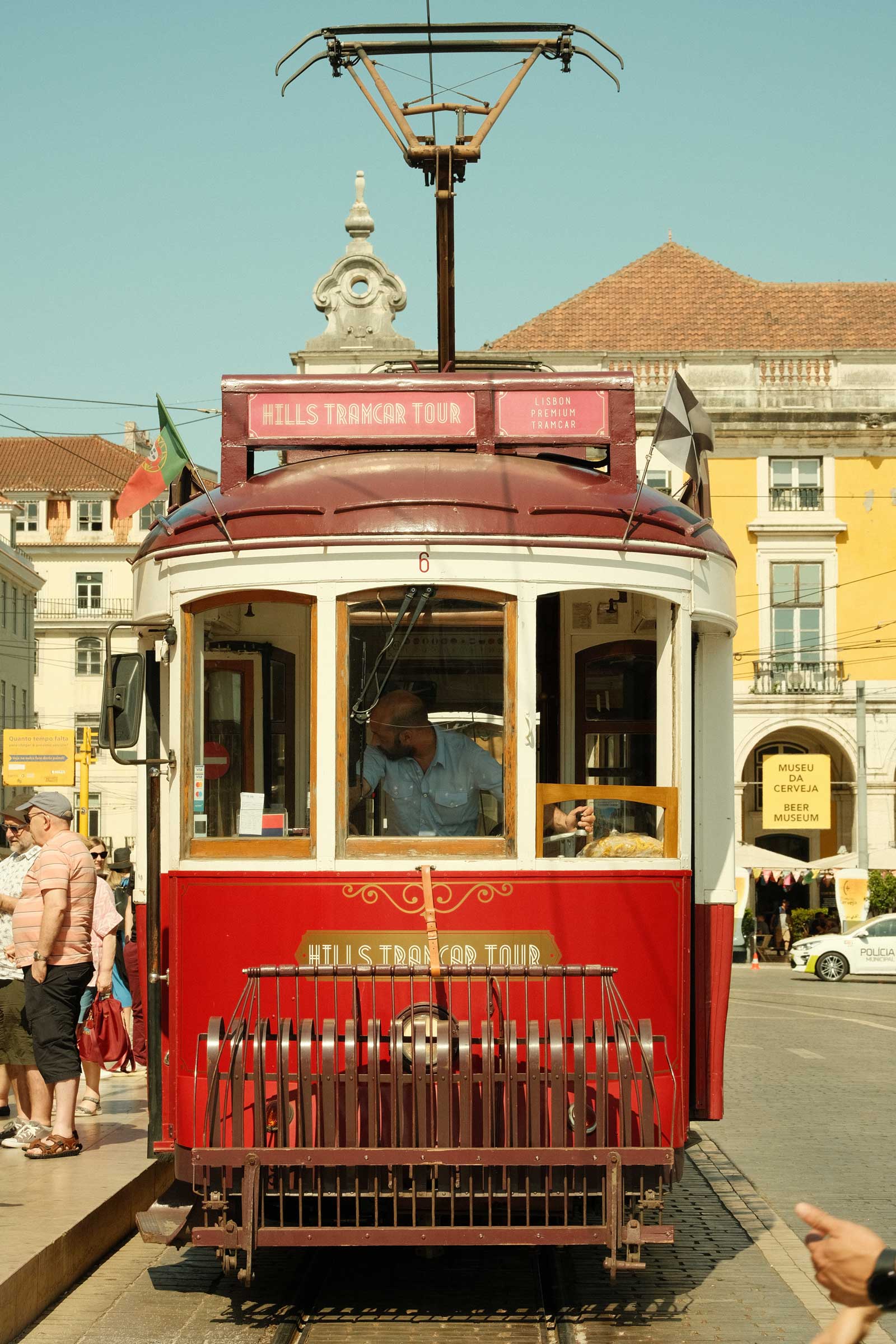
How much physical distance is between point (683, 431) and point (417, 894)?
259 centimetres

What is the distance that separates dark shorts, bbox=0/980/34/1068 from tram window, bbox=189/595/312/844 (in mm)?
2958

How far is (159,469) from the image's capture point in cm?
773

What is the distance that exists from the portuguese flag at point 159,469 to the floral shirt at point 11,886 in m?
2.31

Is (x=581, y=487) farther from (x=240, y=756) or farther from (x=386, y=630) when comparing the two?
(x=240, y=756)

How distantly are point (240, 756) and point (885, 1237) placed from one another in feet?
12.6

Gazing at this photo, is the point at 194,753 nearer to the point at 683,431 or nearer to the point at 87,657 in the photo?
the point at 683,431

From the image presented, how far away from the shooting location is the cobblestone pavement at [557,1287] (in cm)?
630

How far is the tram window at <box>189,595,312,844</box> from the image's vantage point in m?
6.59

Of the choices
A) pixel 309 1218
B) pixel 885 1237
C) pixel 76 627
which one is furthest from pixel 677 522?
pixel 76 627

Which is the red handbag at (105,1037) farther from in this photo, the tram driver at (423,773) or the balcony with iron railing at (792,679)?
the balcony with iron railing at (792,679)

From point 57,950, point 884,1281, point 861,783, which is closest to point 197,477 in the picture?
point 57,950

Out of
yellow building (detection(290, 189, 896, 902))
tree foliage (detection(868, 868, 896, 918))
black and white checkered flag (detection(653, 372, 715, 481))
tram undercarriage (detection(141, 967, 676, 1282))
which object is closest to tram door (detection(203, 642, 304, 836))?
tram undercarriage (detection(141, 967, 676, 1282))

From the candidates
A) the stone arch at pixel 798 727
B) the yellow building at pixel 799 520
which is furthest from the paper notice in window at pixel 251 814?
the stone arch at pixel 798 727

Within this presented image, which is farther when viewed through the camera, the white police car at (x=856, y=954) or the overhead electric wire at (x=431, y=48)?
the white police car at (x=856, y=954)
